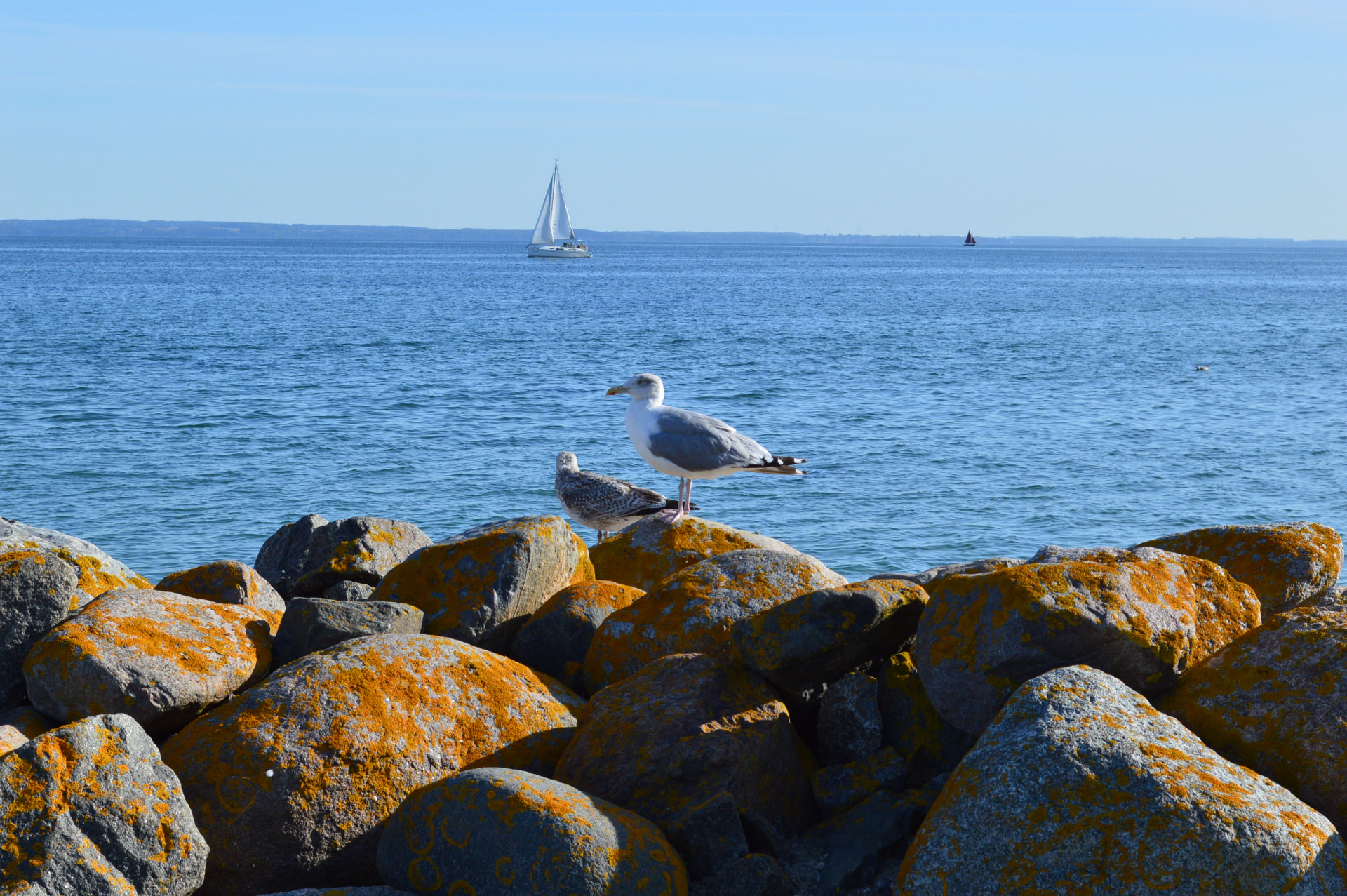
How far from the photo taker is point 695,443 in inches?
406

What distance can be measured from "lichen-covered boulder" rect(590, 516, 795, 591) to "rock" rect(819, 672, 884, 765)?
2450 mm

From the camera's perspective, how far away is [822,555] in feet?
56.9

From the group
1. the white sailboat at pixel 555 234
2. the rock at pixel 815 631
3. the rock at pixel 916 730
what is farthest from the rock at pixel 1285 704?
the white sailboat at pixel 555 234

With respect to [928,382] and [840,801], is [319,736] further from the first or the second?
[928,382]

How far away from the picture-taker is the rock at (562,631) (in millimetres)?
6574

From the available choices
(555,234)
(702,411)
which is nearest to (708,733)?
(702,411)

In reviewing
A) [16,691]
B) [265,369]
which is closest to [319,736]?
[16,691]

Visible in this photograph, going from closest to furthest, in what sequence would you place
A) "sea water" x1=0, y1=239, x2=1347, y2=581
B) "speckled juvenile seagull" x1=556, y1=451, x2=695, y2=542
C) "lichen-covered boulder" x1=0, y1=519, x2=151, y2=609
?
1. "lichen-covered boulder" x1=0, y1=519, x2=151, y2=609
2. "speckled juvenile seagull" x1=556, y1=451, x2=695, y2=542
3. "sea water" x1=0, y1=239, x2=1347, y2=581

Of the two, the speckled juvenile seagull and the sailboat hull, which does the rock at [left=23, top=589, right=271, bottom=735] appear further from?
the sailboat hull

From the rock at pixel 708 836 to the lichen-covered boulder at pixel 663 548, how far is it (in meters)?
3.42

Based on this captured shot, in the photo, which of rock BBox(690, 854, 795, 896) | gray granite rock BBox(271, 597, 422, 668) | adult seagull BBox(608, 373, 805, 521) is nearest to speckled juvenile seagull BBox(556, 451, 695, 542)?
adult seagull BBox(608, 373, 805, 521)

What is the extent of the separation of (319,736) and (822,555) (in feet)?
42.7

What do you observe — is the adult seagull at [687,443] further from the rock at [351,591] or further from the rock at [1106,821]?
the rock at [1106,821]

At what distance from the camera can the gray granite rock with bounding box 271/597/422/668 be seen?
5875 mm
